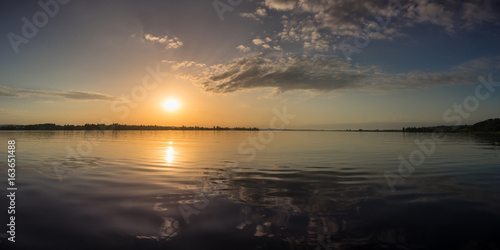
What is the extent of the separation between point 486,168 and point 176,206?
25914 mm

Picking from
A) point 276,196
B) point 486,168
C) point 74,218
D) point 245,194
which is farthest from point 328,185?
point 486,168

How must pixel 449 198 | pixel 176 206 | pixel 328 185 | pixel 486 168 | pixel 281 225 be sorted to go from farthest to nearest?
pixel 486 168 → pixel 328 185 → pixel 449 198 → pixel 176 206 → pixel 281 225

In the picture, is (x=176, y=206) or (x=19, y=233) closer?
(x=19, y=233)

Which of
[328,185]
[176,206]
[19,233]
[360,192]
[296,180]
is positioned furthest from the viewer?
[296,180]

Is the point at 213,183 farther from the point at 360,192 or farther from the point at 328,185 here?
the point at 360,192

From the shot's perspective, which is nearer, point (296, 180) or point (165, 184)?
point (165, 184)

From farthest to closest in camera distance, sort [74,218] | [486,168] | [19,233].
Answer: [486,168] < [74,218] < [19,233]

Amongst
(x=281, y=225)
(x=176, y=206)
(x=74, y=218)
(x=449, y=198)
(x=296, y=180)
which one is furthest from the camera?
(x=296, y=180)

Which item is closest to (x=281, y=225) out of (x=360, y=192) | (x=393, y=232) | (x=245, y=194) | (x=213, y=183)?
(x=393, y=232)

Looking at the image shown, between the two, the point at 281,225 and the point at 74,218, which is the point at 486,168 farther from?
the point at 74,218

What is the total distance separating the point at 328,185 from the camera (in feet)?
50.5

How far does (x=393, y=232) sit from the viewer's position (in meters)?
8.38

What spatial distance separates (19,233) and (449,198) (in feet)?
57.4

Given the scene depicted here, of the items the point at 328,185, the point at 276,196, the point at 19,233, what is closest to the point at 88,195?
the point at 19,233
